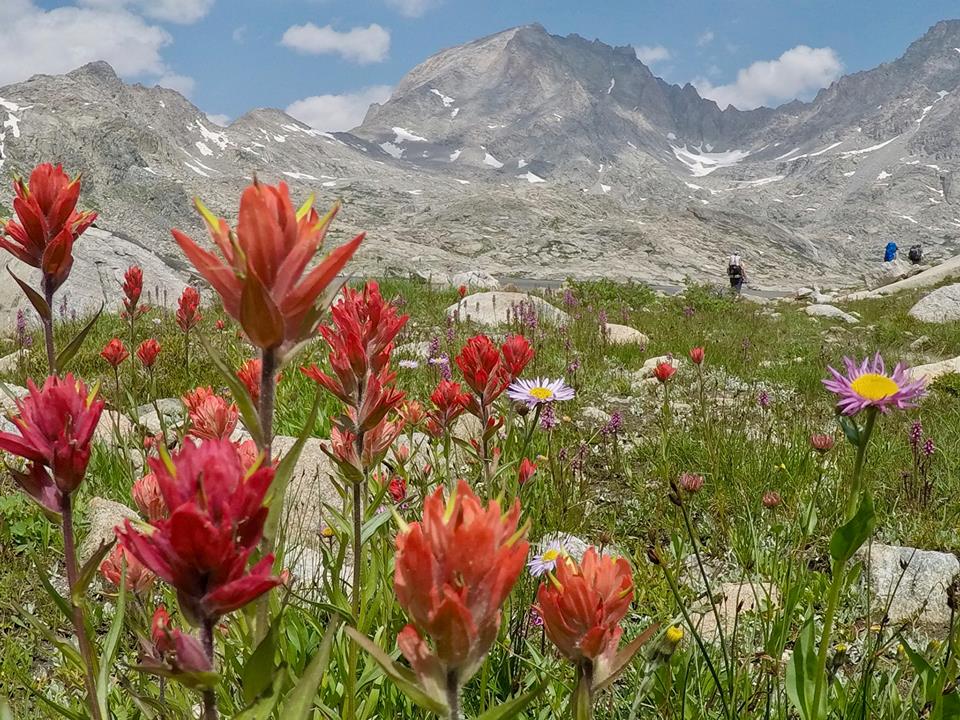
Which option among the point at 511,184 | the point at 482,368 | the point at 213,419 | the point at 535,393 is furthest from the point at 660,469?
the point at 511,184

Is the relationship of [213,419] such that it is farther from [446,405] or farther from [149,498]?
[446,405]

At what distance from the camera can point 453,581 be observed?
2.32 feet

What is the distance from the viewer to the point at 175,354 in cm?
551

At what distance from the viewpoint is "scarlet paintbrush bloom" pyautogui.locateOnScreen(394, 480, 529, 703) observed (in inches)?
Answer: 26.9

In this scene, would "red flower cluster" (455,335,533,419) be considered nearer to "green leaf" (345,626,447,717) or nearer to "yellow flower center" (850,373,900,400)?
"yellow flower center" (850,373,900,400)

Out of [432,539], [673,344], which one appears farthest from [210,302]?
[432,539]

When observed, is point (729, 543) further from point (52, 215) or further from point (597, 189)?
point (597, 189)

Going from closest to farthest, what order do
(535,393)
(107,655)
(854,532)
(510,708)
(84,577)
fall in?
1. (510,708)
2. (84,577)
3. (107,655)
4. (854,532)
5. (535,393)

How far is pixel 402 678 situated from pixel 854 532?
903 mm

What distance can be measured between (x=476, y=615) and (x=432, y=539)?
0.10 meters

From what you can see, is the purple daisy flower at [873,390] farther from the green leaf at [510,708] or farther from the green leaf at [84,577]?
the green leaf at [84,577]

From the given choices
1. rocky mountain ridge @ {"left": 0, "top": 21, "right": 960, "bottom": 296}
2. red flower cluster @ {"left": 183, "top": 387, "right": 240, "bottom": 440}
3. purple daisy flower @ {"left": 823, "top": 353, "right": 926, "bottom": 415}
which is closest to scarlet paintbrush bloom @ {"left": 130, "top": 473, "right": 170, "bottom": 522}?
red flower cluster @ {"left": 183, "top": 387, "right": 240, "bottom": 440}

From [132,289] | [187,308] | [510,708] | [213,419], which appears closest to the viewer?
[510,708]

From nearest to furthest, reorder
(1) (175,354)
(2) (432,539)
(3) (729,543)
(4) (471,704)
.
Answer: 1. (2) (432,539)
2. (4) (471,704)
3. (3) (729,543)
4. (1) (175,354)
